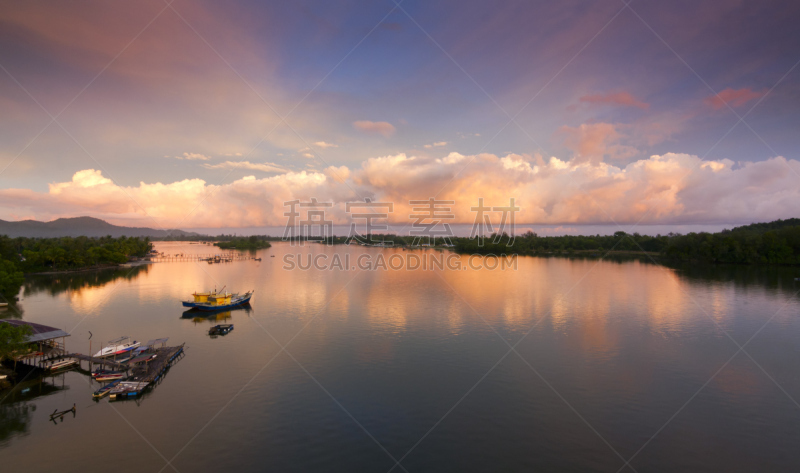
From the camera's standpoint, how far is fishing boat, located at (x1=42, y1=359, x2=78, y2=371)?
16.5 meters

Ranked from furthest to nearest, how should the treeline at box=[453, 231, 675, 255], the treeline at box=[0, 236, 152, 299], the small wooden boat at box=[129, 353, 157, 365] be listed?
the treeline at box=[453, 231, 675, 255] → the treeline at box=[0, 236, 152, 299] → the small wooden boat at box=[129, 353, 157, 365]

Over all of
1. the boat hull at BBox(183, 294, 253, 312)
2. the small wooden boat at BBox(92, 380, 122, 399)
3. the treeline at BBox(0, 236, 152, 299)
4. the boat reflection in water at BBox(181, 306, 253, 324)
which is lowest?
the small wooden boat at BBox(92, 380, 122, 399)

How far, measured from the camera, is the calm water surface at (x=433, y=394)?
10.8 meters

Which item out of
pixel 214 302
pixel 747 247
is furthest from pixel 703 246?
pixel 214 302

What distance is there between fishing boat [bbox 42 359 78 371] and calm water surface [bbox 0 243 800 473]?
33.3 inches

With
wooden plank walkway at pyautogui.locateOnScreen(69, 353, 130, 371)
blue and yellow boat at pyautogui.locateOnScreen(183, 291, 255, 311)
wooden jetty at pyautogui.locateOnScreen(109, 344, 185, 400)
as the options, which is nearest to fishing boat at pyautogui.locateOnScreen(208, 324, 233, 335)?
wooden jetty at pyautogui.locateOnScreen(109, 344, 185, 400)

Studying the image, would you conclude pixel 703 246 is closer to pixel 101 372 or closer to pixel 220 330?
pixel 220 330

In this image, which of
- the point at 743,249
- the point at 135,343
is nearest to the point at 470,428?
the point at 135,343

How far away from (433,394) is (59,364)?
648 inches

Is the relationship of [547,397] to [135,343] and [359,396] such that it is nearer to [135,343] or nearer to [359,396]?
[359,396]

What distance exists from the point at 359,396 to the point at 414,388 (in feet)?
7.28

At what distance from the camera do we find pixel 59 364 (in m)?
16.8

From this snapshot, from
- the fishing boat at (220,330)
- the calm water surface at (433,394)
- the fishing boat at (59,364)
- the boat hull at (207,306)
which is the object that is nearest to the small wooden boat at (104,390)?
the calm water surface at (433,394)

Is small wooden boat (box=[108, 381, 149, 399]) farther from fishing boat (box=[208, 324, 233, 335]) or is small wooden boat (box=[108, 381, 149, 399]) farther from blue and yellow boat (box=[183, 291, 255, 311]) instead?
blue and yellow boat (box=[183, 291, 255, 311])
